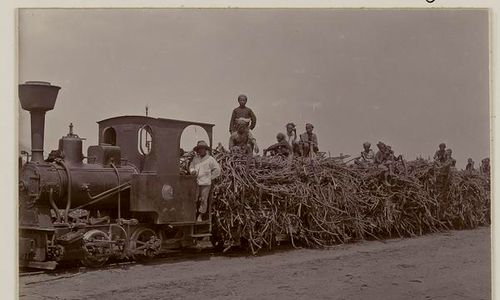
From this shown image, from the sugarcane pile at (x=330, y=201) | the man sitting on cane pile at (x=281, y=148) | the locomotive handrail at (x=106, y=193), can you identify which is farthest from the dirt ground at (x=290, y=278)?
the man sitting on cane pile at (x=281, y=148)

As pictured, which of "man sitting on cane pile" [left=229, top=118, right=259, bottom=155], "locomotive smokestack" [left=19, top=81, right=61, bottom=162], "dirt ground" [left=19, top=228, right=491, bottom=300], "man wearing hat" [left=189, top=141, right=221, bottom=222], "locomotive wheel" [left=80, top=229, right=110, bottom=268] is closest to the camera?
"locomotive smokestack" [left=19, top=81, right=61, bottom=162]

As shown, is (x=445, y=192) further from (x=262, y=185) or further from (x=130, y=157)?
(x=130, y=157)

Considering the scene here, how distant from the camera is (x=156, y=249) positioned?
974 centimetres

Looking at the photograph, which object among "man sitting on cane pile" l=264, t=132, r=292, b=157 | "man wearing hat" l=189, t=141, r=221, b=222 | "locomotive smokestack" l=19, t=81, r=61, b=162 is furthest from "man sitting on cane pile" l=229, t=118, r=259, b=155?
"locomotive smokestack" l=19, t=81, r=61, b=162

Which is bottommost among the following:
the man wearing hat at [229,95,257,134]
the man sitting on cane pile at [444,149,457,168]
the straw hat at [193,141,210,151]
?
the man sitting on cane pile at [444,149,457,168]

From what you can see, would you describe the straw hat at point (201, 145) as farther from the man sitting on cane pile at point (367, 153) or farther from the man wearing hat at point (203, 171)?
the man sitting on cane pile at point (367, 153)

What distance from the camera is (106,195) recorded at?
9398mm

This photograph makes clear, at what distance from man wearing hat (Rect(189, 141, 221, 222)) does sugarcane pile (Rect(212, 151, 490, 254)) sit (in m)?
0.27

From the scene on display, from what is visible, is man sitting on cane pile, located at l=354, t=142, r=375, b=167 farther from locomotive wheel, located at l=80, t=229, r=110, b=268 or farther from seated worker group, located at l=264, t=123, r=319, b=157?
locomotive wheel, located at l=80, t=229, r=110, b=268

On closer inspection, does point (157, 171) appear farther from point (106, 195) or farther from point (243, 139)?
point (243, 139)

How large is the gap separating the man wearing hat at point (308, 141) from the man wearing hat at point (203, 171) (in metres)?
3.38

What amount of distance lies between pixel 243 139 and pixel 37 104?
183 inches

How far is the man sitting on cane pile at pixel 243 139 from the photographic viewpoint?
37.8ft

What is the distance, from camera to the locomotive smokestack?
7480 millimetres
